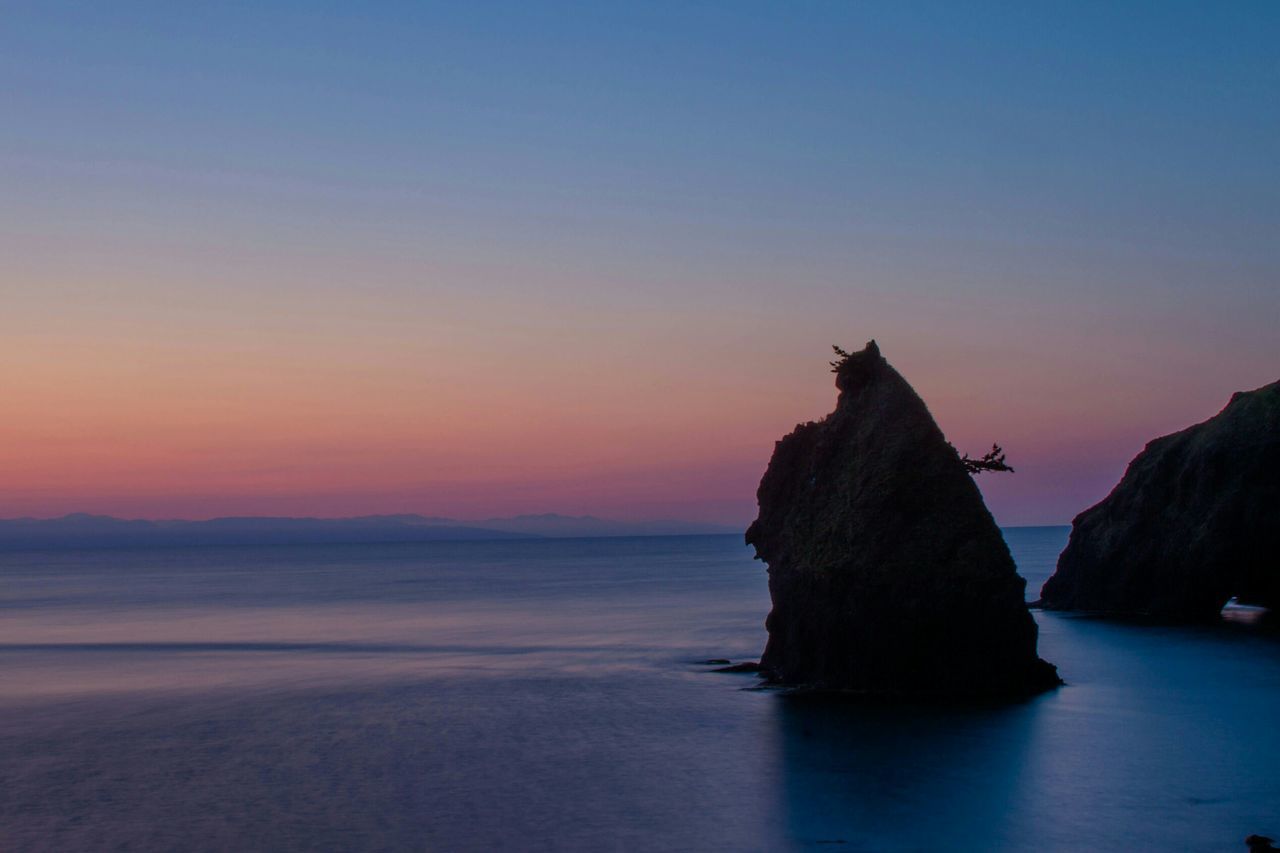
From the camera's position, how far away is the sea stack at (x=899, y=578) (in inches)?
1108

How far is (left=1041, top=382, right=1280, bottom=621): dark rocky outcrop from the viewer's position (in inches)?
1809

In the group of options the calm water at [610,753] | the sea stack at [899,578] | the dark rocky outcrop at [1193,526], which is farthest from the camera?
the dark rocky outcrop at [1193,526]

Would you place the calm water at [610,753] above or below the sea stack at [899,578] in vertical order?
below

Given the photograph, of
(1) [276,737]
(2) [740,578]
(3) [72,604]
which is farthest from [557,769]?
(2) [740,578]

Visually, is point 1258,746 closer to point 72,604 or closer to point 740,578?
point 72,604

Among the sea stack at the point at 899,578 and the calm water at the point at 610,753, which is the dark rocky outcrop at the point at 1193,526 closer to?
the calm water at the point at 610,753

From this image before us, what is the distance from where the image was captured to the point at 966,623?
2822 cm

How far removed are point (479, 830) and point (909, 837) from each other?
697 centimetres

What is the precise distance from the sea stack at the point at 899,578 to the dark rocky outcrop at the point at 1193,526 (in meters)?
19.7

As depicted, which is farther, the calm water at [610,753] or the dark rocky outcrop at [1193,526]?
the dark rocky outcrop at [1193,526]

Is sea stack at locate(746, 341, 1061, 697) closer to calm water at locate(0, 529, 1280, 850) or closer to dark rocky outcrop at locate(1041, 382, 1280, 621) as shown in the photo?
calm water at locate(0, 529, 1280, 850)

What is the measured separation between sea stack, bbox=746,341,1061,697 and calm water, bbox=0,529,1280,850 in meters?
1.69

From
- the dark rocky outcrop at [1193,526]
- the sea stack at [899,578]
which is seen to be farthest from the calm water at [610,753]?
the dark rocky outcrop at [1193,526]

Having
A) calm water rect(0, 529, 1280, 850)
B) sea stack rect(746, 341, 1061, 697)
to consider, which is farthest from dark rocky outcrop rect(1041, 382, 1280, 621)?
sea stack rect(746, 341, 1061, 697)
